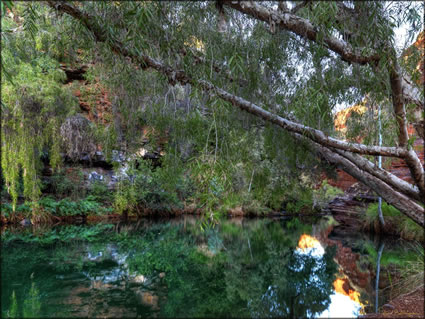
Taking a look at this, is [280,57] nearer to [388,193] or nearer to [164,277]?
[388,193]

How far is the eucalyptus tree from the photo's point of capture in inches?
145

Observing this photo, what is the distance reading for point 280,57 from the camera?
16.6 feet

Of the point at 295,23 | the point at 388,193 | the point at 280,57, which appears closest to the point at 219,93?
the point at 280,57

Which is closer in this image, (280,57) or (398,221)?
(280,57)

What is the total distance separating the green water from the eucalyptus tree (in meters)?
1.81

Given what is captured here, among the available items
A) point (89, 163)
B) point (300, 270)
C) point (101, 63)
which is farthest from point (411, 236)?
point (89, 163)

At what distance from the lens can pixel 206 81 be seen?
446cm

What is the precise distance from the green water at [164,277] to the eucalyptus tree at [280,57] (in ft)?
5.94

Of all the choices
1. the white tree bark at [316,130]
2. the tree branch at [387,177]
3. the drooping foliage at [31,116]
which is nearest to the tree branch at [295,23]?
the white tree bark at [316,130]

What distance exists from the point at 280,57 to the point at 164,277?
3.91 metres

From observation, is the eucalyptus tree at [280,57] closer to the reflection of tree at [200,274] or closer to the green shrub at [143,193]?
the reflection of tree at [200,274]

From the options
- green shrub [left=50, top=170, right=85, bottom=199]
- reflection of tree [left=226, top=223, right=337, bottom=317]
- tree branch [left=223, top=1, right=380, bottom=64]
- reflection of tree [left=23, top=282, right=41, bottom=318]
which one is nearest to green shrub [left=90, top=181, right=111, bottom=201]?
green shrub [left=50, top=170, right=85, bottom=199]

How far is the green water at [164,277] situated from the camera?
13.9ft

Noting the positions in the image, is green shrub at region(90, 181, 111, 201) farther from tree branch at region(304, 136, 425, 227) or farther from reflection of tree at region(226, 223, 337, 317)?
tree branch at region(304, 136, 425, 227)
